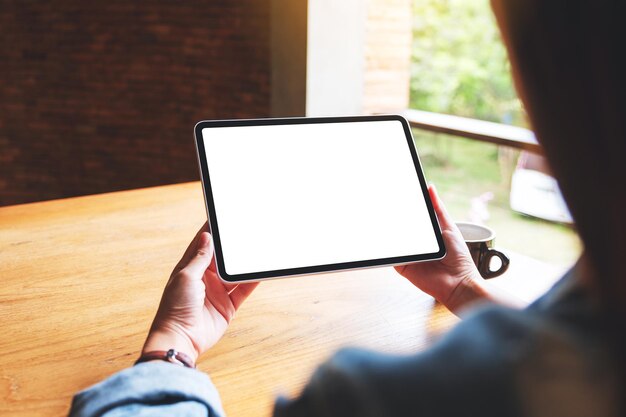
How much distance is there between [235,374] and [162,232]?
500mm

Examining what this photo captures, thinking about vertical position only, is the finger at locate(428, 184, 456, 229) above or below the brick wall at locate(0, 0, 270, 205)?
above

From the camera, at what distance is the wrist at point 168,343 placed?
2.31ft

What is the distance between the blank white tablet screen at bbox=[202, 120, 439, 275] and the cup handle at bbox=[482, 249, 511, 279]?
120 millimetres

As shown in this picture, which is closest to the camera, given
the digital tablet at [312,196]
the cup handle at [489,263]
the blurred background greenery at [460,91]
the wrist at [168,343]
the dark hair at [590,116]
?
the dark hair at [590,116]

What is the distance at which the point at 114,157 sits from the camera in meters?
4.04

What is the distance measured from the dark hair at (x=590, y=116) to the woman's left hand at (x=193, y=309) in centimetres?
49

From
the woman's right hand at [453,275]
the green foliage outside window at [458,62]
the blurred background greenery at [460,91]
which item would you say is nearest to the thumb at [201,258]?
the woman's right hand at [453,275]

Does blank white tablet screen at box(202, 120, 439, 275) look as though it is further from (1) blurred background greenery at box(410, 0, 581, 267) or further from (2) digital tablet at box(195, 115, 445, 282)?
(1) blurred background greenery at box(410, 0, 581, 267)

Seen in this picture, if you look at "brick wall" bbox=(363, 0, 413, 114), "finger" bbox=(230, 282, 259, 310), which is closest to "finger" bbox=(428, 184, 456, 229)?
"finger" bbox=(230, 282, 259, 310)

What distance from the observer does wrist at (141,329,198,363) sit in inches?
27.8

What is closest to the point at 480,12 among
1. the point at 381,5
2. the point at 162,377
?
the point at 381,5

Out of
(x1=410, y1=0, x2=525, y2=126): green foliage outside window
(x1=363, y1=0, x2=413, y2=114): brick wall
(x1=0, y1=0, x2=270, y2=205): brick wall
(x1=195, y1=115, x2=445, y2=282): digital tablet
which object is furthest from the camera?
(x1=410, y1=0, x2=525, y2=126): green foliage outside window

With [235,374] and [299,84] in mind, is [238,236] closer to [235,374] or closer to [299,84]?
[235,374]

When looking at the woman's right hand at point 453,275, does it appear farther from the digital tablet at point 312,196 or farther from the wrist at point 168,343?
the wrist at point 168,343
